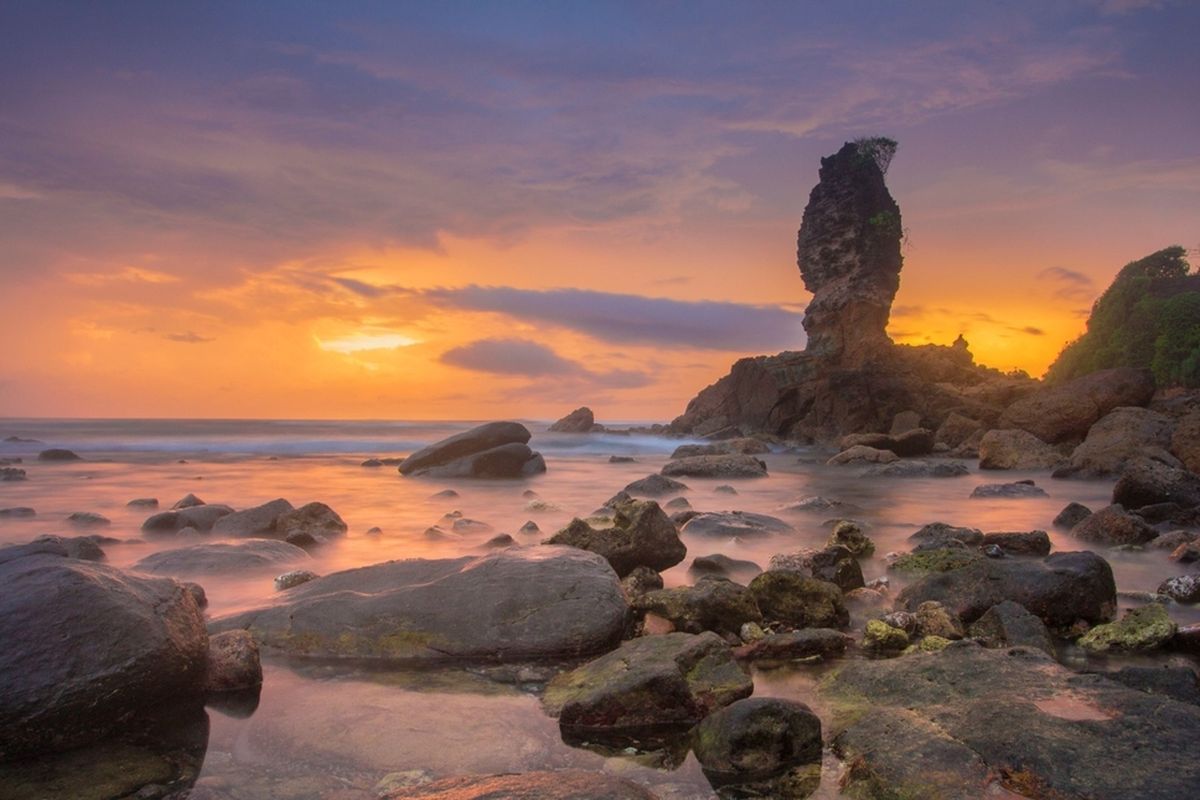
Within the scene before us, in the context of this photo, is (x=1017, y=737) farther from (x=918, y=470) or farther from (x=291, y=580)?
(x=918, y=470)

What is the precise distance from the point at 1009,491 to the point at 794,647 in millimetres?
13484

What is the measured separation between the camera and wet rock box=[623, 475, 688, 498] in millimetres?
16641

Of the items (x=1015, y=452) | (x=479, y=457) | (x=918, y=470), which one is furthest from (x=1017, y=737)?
(x=1015, y=452)

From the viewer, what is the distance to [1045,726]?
11.8ft

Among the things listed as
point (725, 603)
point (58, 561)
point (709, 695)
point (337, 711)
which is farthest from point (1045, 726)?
point (58, 561)

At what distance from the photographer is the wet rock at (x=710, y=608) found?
603 centimetres

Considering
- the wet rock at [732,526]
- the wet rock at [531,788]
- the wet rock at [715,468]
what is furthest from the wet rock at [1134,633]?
the wet rock at [715,468]

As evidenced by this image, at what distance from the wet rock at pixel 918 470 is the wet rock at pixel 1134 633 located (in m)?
17.5

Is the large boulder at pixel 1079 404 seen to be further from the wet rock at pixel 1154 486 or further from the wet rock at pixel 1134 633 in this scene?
the wet rock at pixel 1134 633

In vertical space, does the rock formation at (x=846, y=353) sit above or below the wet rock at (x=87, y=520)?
above

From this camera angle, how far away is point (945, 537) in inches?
385

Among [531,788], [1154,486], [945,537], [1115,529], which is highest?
[1154,486]

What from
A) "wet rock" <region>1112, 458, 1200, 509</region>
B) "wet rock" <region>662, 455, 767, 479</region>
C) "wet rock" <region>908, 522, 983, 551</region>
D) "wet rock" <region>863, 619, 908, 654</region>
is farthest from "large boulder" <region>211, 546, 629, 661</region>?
"wet rock" <region>662, 455, 767, 479</region>

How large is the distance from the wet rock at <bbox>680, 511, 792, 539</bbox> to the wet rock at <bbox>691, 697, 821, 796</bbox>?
21.6 feet
